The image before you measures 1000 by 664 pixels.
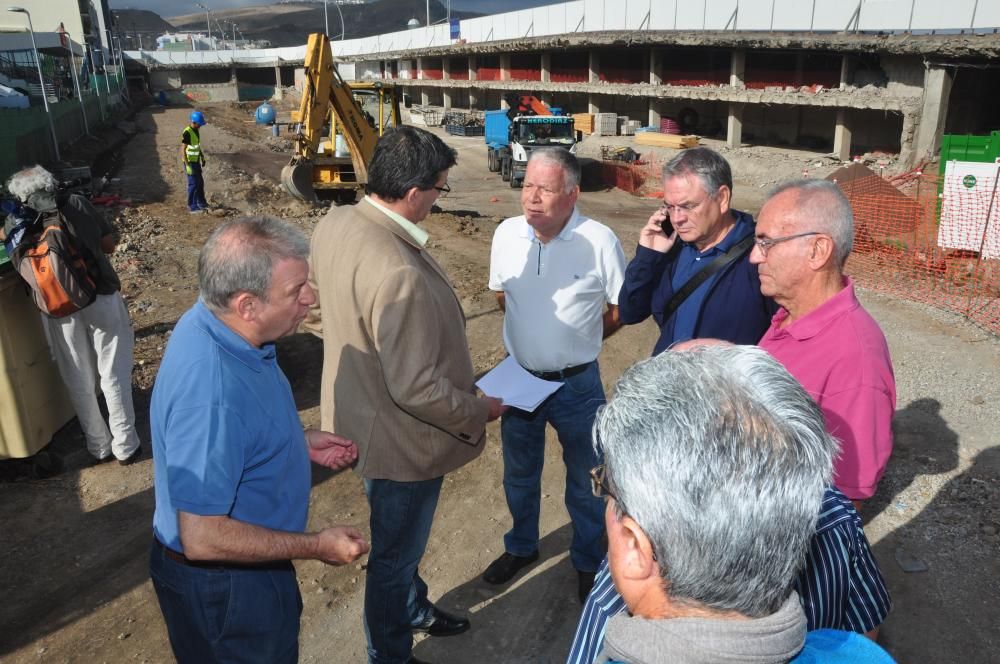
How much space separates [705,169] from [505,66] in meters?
42.4

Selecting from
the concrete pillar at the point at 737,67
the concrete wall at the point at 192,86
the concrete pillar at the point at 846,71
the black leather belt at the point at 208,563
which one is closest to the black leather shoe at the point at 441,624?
the black leather belt at the point at 208,563

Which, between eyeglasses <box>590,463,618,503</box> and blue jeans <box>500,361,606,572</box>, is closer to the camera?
eyeglasses <box>590,463,618,503</box>

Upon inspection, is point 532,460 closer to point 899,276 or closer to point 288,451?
point 288,451

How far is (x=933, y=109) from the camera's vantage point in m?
19.3

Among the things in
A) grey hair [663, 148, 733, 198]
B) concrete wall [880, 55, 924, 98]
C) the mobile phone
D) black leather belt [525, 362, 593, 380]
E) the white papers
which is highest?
concrete wall [880, 55, 924, 98]

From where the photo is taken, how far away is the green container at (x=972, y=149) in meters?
10.3

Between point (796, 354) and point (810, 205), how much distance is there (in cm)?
55

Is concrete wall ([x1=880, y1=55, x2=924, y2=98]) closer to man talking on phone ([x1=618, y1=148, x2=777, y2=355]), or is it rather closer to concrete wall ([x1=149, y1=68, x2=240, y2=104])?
man talking on phone ([x1=618, y1=148, x2=777, y2=355])

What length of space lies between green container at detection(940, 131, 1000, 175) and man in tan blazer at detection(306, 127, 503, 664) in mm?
10594

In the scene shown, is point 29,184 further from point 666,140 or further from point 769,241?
point 666,140

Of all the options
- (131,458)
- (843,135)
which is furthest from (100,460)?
(843,135)

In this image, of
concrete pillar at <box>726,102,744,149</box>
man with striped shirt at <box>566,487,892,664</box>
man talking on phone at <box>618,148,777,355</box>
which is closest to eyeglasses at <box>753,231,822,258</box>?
man talking on phone at <box>618,148,777,355</box>

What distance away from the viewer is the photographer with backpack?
4738 mm

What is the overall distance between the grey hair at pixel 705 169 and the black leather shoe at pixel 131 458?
4479 millimetres
